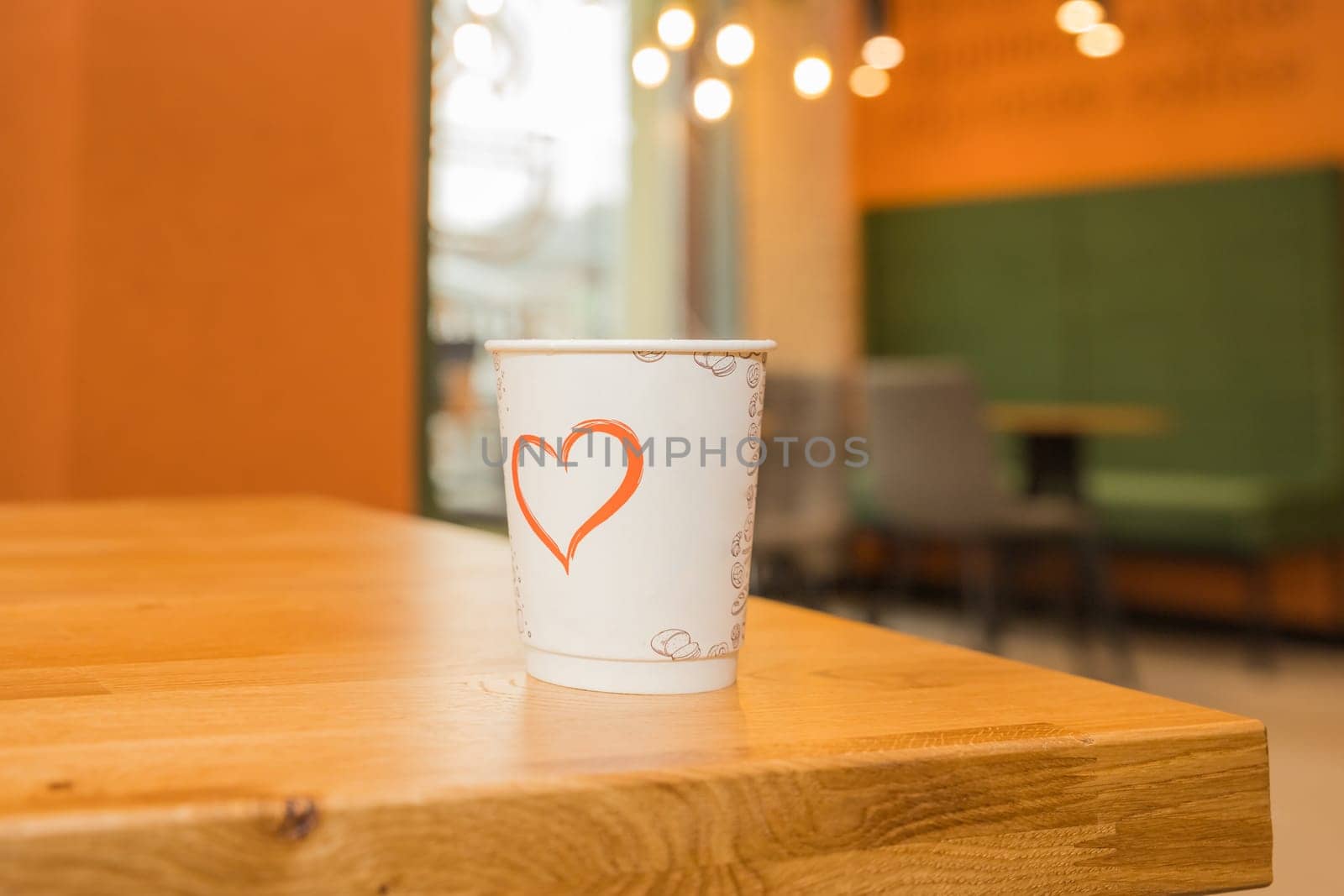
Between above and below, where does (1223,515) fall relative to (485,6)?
below

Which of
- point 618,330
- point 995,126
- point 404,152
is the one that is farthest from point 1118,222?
point 404,152

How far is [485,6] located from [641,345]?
3509 mm

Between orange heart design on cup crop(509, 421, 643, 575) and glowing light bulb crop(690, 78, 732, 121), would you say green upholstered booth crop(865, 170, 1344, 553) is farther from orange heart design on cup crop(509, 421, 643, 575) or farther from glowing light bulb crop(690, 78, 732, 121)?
orange heart design on cup crop(509, 421, 643, 575)

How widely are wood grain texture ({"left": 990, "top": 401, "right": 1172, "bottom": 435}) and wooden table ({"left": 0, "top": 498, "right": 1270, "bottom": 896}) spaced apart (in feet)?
11.5

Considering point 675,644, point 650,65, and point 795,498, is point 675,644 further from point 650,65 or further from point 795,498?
point 795,498

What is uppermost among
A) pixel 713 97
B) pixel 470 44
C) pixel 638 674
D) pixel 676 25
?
pixel 470 44

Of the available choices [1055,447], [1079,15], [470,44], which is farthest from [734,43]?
[1055,447]

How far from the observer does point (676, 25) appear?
3264 mm

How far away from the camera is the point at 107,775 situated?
1.07ft

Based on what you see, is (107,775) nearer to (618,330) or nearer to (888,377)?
(888,377)

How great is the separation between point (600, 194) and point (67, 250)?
2.57 m

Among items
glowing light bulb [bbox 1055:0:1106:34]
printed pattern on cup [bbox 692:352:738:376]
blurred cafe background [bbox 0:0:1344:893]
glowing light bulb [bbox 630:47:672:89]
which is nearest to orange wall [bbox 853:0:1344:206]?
blurred cafe background [bbox 0:0:1344:893]

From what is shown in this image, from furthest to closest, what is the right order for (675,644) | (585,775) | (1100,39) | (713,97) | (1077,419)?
(1100,39) → (1077,419) → (713,97) → (675,644) → (585,775)

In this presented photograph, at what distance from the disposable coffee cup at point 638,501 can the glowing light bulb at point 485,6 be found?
333cm
